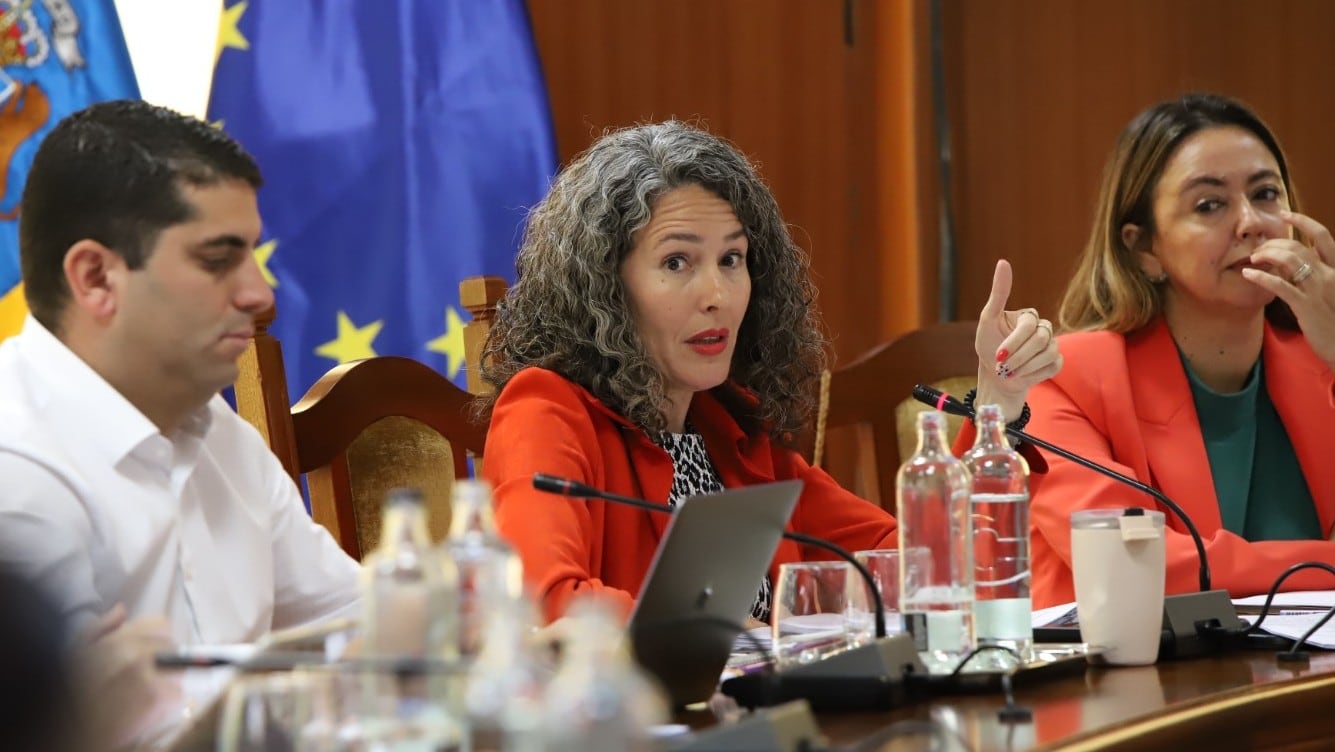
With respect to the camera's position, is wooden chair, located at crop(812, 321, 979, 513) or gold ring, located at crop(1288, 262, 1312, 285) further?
wooden chair, located at crop(812, 321, 979, 513)

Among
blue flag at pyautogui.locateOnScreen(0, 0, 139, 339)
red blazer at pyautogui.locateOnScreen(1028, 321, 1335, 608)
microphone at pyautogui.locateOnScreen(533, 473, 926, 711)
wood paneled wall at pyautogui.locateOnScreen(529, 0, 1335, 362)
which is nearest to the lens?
microphone at pyautogui.locateOnScreen(533, 473, 926, 711)

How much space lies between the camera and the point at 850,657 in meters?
1.39

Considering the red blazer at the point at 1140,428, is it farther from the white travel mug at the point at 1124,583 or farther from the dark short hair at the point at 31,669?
the dark short hair at the point at 31,669

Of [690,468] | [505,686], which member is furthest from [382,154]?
[505,686]

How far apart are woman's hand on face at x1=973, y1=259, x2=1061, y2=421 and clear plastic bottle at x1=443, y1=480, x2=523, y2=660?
1224 mm

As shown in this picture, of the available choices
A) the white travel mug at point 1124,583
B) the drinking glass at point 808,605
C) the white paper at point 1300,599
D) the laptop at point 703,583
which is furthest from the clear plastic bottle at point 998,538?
the white paper at point 1300,599

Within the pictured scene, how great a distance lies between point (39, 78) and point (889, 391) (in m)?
1.53

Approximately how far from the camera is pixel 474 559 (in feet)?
3.36

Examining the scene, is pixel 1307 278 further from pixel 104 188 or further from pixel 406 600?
pixel 406 600

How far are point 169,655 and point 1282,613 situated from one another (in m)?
1.42

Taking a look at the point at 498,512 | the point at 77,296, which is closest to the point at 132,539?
the point at 77,296

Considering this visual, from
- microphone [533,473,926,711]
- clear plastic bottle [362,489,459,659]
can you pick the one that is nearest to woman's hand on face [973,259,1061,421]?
microphone [533,473,926,711]

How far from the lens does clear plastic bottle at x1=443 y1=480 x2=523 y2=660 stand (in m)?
0.95

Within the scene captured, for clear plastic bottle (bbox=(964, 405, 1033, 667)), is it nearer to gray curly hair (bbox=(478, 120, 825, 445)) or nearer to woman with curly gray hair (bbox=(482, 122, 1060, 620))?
woman with curly gray hair (bbox=(482, 122, 1060, 620))
